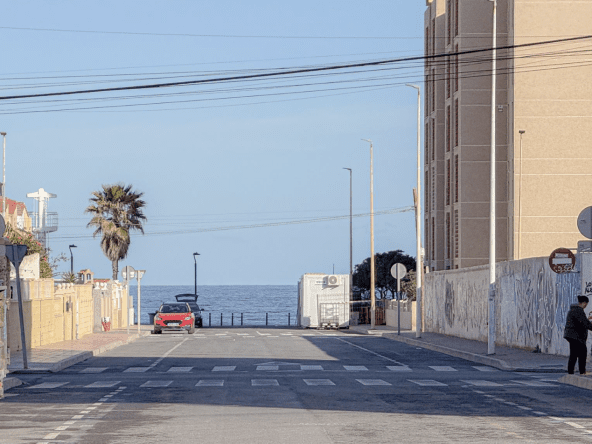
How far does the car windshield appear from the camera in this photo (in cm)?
5216

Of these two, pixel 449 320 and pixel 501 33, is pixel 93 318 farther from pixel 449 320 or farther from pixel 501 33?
pixel 501 33

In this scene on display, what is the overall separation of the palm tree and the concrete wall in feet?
48.5

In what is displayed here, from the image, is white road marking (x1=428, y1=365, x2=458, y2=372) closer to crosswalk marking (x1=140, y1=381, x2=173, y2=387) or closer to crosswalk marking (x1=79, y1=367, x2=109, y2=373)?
crosswalk marking (x1=140, y1=381, x2=173, y2=387)

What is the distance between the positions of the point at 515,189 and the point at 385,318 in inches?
486

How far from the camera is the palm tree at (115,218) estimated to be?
69625mm

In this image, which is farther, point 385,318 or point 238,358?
point 385,318

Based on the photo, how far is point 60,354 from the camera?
3086cm

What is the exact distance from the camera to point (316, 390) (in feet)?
61.9

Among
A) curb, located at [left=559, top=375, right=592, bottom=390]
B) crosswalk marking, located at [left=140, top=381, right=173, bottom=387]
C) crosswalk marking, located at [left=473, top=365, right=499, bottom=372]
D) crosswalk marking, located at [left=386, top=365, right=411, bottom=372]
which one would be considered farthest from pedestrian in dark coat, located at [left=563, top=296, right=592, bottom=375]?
crosswalk marking, located at [left=140, top=381, right=173, bottom=387]

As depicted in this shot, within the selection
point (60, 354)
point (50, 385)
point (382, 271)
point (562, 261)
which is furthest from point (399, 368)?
point (382, 271)

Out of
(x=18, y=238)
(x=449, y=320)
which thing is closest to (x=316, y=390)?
(x=449, y=320)

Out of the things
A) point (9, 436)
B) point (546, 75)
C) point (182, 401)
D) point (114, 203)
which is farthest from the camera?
point (114, 203)

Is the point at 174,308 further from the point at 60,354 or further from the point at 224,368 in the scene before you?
the point at 224,368

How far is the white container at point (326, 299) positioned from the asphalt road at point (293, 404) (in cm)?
3067
